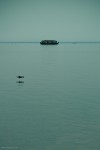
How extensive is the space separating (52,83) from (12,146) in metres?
23.3

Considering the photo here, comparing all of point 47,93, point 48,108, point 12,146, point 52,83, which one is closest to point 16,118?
point 48,108

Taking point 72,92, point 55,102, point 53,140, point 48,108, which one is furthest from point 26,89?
point 53,140

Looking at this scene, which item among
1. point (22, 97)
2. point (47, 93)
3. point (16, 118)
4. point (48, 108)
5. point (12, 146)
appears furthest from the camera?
point (47, 93)

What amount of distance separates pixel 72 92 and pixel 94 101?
5.27 metres

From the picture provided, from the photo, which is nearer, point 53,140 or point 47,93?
point 53,140

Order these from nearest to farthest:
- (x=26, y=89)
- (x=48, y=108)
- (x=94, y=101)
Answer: (x=48, y=108) → (x=94, y=101) → (x=26, y=89)

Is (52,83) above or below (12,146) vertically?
above

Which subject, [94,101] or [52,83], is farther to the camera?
[52,83]

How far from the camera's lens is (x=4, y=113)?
963 inches

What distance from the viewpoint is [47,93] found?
1302 inches

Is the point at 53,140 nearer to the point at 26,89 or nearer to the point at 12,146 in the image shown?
the point at 12,146

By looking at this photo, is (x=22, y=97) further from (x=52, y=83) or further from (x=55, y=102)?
(x=52, y=83)

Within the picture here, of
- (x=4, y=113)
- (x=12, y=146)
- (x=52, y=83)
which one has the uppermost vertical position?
(x=52, y=83)

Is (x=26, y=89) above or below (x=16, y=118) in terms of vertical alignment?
above
